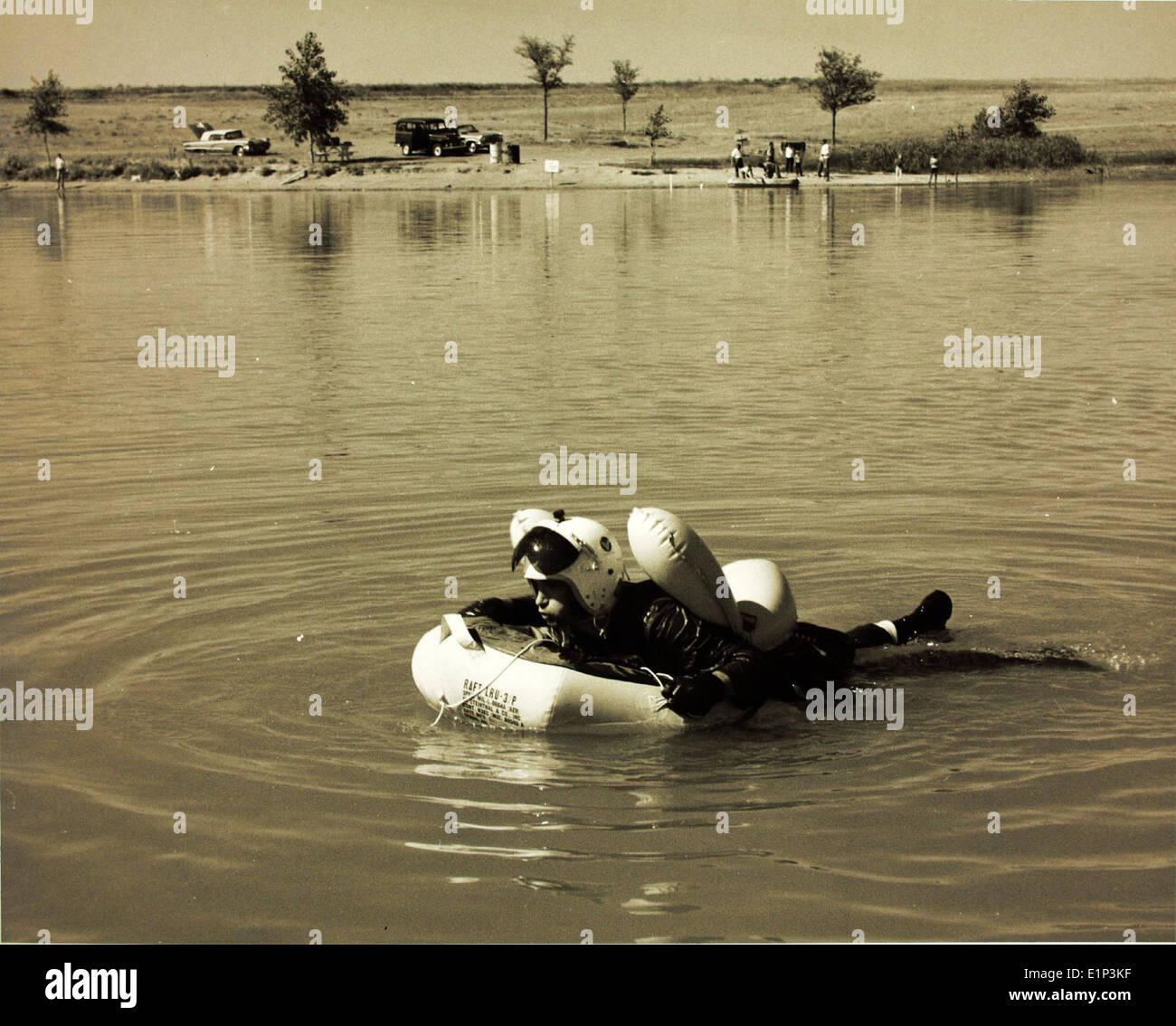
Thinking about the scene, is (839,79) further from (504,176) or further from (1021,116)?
(504,176)

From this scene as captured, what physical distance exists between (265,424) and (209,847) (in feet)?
29.0

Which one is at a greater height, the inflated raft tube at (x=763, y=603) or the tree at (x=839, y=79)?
the tree at (x=839, y=79)

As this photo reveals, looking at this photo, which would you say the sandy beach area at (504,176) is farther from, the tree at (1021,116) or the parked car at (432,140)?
the tree at (1021,116)

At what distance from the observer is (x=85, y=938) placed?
18.8 ft

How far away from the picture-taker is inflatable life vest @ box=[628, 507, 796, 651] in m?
7.42

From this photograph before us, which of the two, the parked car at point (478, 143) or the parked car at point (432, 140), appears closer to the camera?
the parked car at point (432, 140)

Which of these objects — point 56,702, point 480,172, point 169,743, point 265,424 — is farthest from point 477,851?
point 480,172

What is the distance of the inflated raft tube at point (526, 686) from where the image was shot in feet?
24.6

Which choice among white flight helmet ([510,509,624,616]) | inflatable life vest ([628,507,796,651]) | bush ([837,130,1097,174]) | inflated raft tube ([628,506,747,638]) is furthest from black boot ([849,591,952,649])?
bush ([837,130,1097,174])

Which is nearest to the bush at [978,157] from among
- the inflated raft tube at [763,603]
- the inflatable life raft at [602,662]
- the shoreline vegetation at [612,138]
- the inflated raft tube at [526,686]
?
the shoreline vegetation at [612,138]

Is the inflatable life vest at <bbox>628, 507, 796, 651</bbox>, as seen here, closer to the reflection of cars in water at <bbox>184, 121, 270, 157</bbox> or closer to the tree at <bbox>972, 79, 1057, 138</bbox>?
the tree at <bbox>972, 79, 1057, 138</bbox>

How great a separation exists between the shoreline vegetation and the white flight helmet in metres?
19.5

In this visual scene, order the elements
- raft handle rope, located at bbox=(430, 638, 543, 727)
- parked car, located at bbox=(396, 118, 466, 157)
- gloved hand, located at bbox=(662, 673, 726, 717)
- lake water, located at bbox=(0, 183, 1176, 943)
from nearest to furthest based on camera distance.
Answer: lake water, located at bbox=(0, 183, 1176, 943)
gloved hand, located at bbox=(662, 673, 726, 717)
raft handle rope, located at bbox=(430, 638, 543, 727)
parked car, located at bbox=(396, 118, 466, 157)

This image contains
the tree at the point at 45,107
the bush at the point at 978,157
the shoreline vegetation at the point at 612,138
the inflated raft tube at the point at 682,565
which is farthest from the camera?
the tree at the point at 45,107
